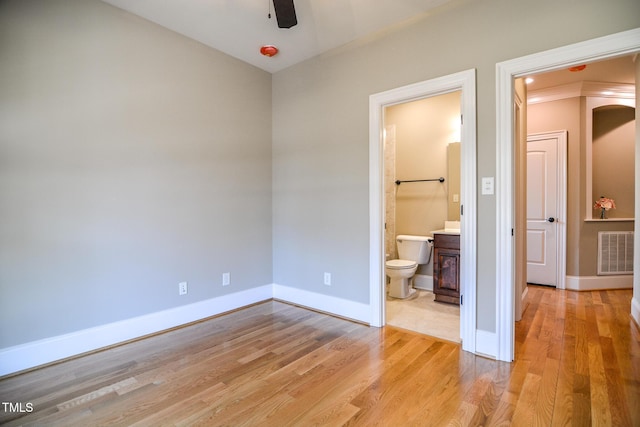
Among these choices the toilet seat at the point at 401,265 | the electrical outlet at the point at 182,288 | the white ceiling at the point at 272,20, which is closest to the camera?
the white ceiling at the point at 272,20

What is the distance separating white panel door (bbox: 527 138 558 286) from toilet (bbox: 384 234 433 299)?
165 cm

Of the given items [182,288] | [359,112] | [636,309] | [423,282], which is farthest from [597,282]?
[182,288]

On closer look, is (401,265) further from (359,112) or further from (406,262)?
(359,112)

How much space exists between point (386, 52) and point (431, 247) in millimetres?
2376

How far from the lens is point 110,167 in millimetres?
2457

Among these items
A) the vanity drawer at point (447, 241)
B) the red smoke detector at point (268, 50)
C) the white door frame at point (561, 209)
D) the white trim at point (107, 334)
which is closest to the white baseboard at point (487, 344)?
the vanity drawer at point (447, 241)

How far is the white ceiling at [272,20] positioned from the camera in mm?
2416

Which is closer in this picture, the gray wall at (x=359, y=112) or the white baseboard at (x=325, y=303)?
the gray wall at (x=359, y=112)

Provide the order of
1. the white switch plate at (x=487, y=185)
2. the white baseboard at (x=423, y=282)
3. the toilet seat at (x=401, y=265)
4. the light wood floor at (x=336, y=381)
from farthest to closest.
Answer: the white baseboard at (x=423, y=282) → the toilet seat at (x=401, y=265) → the white switch plate at (x=487, y=185) → the light wood floor at (x=336, y=381)

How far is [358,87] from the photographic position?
2.96m

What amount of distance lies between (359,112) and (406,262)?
1.89 meters

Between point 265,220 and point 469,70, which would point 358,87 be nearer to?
point 469,70

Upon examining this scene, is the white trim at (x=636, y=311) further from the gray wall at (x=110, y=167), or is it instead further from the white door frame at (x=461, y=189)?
the gray wall at (x=110, y=167)

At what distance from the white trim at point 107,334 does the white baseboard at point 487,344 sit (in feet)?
7.51
